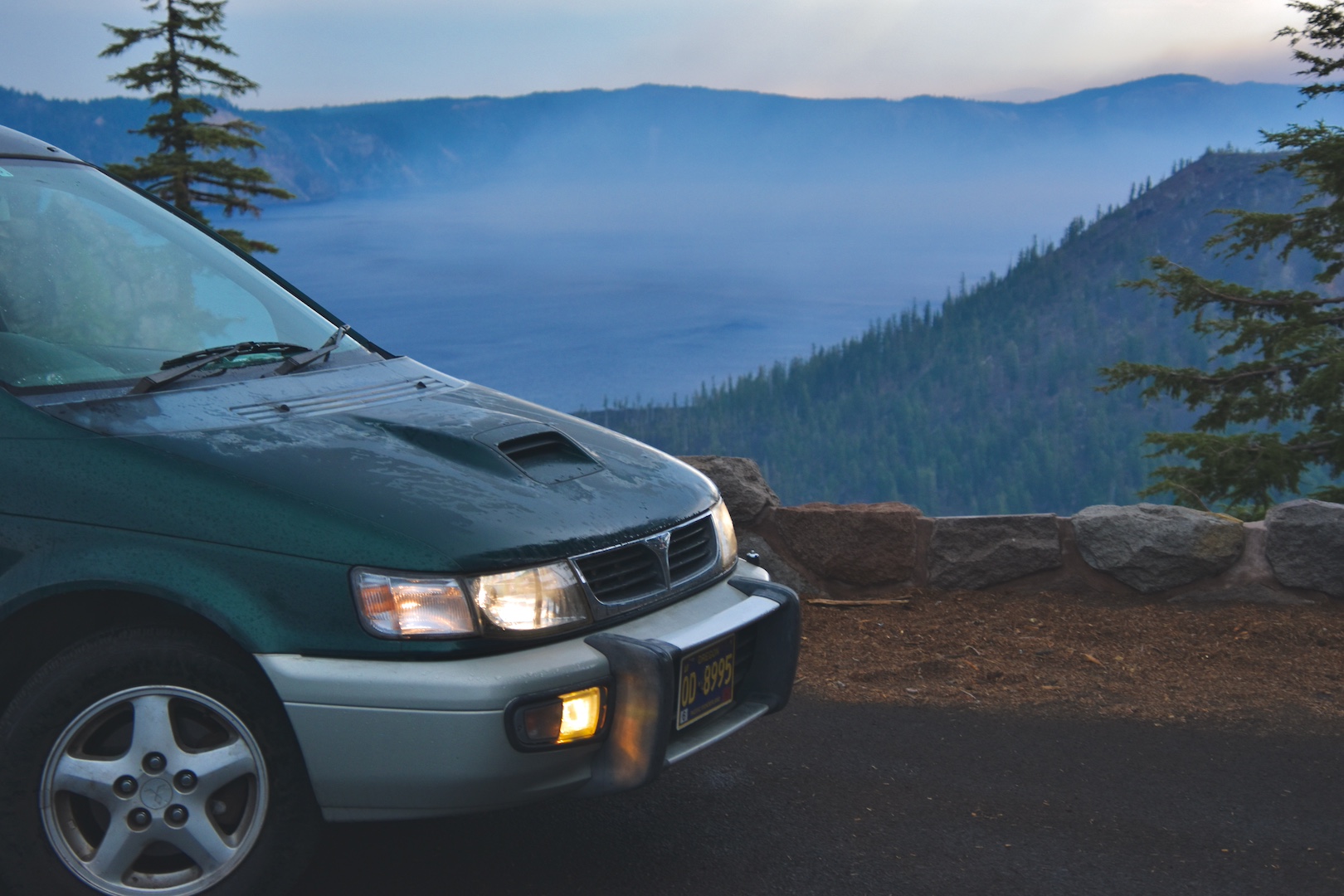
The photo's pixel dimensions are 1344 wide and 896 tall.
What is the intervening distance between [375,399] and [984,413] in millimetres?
202883

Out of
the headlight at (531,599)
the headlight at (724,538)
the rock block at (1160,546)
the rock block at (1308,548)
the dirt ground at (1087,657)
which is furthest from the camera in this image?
the rock block at (1160,546)

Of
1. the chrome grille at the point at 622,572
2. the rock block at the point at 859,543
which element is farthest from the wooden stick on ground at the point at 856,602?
the chrome grille at the point at 622,572

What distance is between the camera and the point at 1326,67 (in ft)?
57.8

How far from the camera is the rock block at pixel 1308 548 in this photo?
546cm

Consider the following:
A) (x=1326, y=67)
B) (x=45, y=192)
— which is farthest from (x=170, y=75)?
(x=45, y=192)

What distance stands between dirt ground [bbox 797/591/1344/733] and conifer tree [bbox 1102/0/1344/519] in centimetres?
1098

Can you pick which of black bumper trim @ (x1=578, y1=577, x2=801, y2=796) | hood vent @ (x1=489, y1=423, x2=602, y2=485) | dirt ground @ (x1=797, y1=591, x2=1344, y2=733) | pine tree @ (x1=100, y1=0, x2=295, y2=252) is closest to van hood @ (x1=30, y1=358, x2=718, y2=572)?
hood vent @ (x1=489, y1=423, x2=602, y2=485)

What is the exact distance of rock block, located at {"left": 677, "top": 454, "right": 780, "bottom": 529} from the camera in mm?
6230

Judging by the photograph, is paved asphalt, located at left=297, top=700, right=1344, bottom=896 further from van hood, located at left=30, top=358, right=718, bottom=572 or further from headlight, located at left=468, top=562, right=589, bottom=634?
van hood, located at left=30, top=358, right=718, bottom=572

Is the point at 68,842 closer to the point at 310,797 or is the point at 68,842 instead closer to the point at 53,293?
the point at 310,797

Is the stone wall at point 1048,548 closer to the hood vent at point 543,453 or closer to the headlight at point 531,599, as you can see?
the hood vent at point 543,453

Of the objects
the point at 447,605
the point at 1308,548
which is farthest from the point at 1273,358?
the point at 447,605

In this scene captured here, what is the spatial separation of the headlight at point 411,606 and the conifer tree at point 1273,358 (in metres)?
15.0

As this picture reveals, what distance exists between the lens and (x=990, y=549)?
19.4ft
